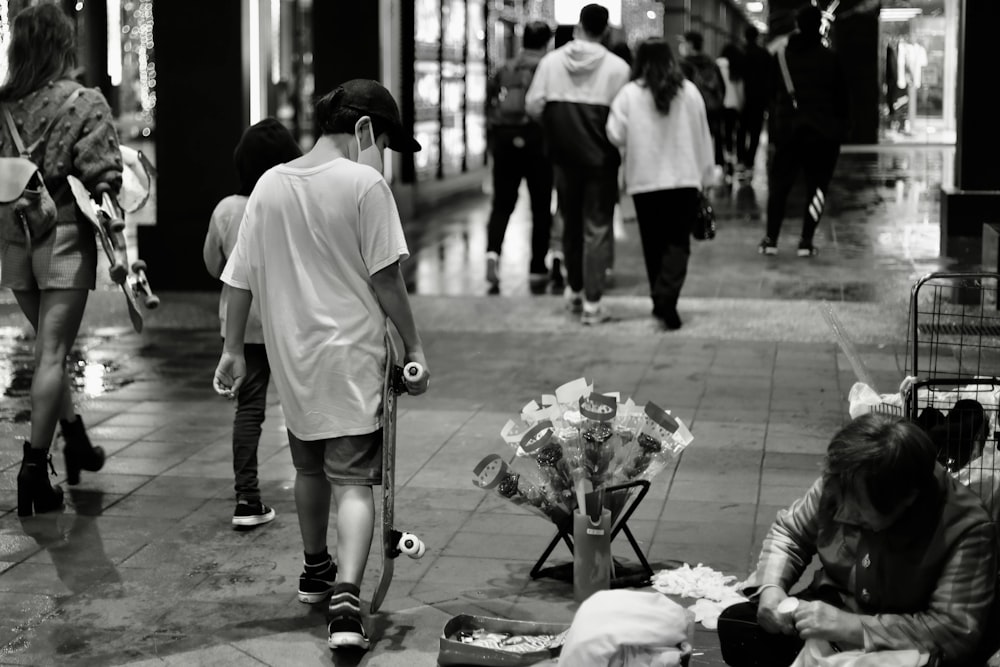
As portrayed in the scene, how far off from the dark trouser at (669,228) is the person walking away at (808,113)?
3113 millimetres

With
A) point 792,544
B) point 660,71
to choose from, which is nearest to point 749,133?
point 660,71

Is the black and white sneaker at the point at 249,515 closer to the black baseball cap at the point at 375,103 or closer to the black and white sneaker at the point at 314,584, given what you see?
the black and white sneaker at the point at 314,584

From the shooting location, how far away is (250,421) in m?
5.54

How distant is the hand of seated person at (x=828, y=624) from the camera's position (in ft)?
11.1

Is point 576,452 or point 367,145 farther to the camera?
point 576,452

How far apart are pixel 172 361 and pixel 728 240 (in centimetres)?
648

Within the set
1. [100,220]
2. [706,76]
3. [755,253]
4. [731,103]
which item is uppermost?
[706,76]

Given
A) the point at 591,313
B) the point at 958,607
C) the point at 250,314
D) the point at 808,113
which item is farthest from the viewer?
the point at 808,113

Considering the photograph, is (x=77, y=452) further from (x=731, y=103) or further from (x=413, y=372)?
(x=731, y=103)

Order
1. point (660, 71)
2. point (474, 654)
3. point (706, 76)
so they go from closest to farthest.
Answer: point (474, 654) → point (660, 71) → point (706, 76)

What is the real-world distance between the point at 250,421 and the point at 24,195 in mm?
1200

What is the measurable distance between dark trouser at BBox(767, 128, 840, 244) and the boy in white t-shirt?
27.0 feet

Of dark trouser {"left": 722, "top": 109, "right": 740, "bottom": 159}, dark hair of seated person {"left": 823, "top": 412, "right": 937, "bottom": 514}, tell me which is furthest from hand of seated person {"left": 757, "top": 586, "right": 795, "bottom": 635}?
dark trouser {"left": 722, "top": 109, "right": 740, "bottom": 159}

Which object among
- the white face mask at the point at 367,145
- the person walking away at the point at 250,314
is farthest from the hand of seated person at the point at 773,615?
the person walking away at the point at 250,314
